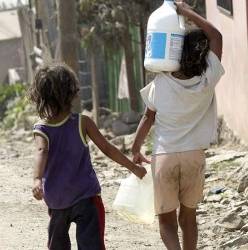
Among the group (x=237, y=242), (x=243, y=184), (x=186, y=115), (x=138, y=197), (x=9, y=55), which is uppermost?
(x=186, y=115)

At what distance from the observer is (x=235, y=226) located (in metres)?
6.46

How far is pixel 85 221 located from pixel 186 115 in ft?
2.76

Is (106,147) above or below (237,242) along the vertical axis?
above

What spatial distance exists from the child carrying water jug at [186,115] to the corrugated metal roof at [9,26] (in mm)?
31374

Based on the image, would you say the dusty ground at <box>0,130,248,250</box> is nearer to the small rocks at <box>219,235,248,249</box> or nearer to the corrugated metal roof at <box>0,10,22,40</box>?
the small rocks at <box>219,235,248,249</box>

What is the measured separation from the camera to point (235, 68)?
10320 mm

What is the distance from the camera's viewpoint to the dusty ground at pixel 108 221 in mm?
6504

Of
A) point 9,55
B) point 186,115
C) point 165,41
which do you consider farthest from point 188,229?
point 9,55

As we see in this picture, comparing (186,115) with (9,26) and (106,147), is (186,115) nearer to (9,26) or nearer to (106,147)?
(106,147)

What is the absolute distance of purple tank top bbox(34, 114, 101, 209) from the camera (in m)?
4.69

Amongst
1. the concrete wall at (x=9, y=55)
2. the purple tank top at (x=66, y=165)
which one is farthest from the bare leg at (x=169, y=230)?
the concrete wall at (x=9, y=55)

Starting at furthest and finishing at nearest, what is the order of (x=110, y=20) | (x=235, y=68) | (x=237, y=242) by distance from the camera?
1. (x=110, y=20)
2. (x=235, y=68)
3. (x=237, y=242)

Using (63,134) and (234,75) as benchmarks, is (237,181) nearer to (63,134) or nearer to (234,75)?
(234,75)

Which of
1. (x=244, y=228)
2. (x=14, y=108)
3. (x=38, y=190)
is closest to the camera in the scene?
(x=38, y=190)
